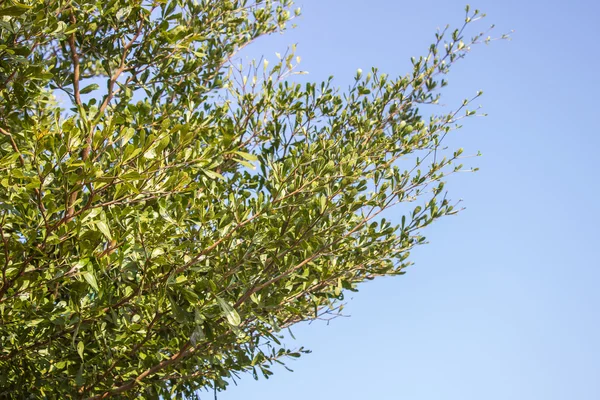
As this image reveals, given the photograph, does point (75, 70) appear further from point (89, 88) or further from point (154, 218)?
point (154, 218)

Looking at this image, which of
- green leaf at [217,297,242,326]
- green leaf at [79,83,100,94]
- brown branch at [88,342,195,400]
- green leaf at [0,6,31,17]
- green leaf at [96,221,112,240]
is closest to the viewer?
green leaf at [0,6,31,17]

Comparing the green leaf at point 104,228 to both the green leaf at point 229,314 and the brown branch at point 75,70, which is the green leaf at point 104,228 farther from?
the brown branch at point 75,70

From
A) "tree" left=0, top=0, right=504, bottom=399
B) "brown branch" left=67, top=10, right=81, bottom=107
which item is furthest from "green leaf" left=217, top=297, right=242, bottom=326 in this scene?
"brown branch" left=67, top=10, right=81, bottom=107

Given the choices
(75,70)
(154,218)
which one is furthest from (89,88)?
(154,218)

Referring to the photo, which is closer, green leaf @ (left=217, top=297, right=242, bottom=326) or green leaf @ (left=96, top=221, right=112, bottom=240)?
green leaf @ (left=96, top=221, right=112, bottom=240)

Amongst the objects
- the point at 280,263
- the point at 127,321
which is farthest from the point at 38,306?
the point at 280,263

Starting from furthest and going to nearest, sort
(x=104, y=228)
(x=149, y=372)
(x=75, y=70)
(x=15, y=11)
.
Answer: (x=75, y=70) → (x=149, y=372) → (x=104, y=228) → (x=15, y=11)

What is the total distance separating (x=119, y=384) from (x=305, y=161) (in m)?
2.39

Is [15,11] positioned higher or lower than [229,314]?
higher

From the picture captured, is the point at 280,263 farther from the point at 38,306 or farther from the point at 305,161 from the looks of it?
the point at 38,306

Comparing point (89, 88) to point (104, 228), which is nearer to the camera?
point (104, 228)

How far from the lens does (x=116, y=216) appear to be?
4.05m

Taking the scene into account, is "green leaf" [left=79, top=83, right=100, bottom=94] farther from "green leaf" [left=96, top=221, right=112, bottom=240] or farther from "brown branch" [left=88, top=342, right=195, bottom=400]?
"brown branch" [left=88, top=342, right=195, bottom=400]

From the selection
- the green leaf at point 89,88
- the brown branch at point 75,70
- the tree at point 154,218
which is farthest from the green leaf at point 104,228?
the brown branch at point 75,70
